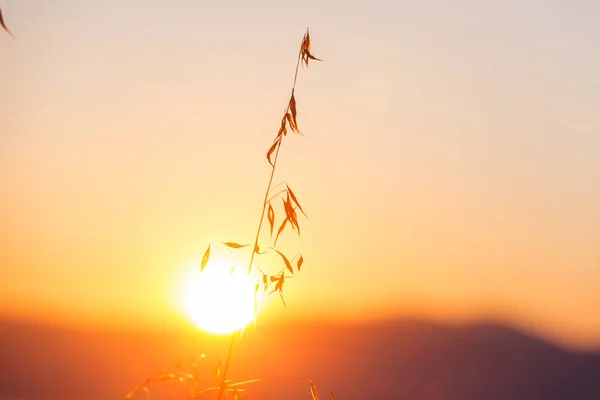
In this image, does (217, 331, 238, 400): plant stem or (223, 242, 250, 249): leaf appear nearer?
(217, 331, 238, 400): plant stem

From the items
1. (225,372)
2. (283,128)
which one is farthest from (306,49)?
(225,372)

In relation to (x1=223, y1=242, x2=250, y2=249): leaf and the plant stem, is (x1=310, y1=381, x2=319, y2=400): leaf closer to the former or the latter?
the plant stem

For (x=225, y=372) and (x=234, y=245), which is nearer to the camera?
(x=225, y=372)

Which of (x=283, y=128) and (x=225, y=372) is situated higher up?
(x=283, y=128)

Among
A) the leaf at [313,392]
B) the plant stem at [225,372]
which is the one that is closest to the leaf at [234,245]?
the plant stem at [225,372]

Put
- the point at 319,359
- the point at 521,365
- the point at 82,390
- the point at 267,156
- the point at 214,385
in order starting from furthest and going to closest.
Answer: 1. the point at 521,365
2. the point at 319,359
3. the point at 82,390
4. the point at 267,156
5. the point at 214,385

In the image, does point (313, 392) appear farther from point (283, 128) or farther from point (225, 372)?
point (283, 128)

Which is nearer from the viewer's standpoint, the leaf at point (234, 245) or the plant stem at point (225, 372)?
the plant stem at point (225, 372)

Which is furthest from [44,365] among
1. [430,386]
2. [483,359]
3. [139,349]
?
[483,359]

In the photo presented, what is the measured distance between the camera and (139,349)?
77.7 ft

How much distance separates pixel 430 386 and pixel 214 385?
26.5 meters

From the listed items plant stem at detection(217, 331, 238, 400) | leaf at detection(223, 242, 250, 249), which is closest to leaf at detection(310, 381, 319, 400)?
plant stem at detection(217, 331, 238, 400)

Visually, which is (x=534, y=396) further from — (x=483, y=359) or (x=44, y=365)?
(x=44, y=365)

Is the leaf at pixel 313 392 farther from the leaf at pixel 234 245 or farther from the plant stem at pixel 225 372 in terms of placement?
the leaf at pixel 234 245
